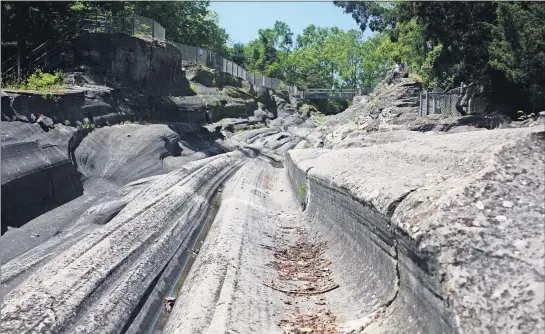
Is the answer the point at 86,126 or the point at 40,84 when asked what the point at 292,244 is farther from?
the point at 40,84

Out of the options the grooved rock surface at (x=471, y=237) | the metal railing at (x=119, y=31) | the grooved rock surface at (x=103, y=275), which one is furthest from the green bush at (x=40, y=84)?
the grooved rock surface at (x=471, y=237)

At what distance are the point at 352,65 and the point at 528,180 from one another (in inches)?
3044

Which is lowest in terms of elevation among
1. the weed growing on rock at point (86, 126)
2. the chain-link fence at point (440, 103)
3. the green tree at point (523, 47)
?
the weed growing on rock at point (86, 126)

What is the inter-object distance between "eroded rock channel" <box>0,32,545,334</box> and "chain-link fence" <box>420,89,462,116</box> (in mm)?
12793

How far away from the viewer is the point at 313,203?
7.88m

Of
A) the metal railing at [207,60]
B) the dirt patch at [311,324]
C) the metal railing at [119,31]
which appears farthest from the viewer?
the metal railing at [207,60]

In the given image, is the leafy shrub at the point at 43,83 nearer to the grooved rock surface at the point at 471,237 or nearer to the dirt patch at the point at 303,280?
the dirt patch at the point at 303,280

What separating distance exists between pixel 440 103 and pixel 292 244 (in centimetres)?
1824

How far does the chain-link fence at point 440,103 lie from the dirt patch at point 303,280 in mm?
16899

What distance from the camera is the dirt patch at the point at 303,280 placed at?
3877mm

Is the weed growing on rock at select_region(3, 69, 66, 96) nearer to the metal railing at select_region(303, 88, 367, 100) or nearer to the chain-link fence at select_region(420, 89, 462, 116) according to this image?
the chain-link fence at select_region(420, 89, 462, 116)

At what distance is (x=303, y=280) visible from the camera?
5.06 m

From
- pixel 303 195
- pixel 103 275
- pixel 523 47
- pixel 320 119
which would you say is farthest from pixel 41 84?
pixel 320 119

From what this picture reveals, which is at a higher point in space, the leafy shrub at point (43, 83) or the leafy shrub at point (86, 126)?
the leafy shrub at point (43, 83)
